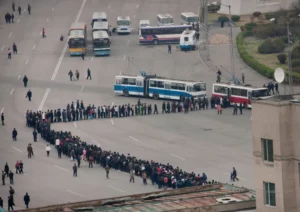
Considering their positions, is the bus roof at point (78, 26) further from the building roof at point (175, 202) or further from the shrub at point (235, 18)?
the building roof at point (175, 202)

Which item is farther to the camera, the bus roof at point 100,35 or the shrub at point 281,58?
the bus roof at point 100,35

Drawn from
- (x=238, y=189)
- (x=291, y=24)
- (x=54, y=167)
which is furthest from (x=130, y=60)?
(x=238, y=189)

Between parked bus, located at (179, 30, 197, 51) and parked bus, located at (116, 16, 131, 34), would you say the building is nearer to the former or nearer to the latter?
parked bus, located at (179, 30, 197, 51)

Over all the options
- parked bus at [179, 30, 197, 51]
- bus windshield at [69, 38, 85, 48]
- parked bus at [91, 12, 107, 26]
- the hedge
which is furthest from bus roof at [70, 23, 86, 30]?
the hedge

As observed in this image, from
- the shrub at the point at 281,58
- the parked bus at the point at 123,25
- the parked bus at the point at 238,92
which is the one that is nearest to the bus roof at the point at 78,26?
the parked bus at the point at 123,25

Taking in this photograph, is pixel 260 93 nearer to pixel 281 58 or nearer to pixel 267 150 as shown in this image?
pixel 281 58

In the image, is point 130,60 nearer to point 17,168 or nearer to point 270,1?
point 270,1
